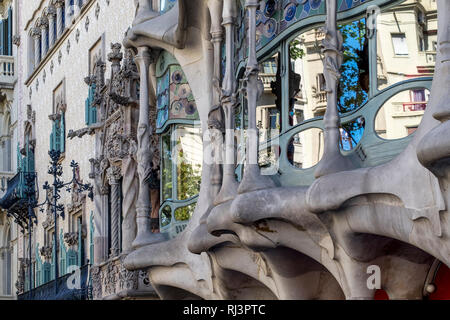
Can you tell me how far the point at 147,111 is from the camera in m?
21.5

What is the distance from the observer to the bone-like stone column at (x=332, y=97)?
14930 millimetres

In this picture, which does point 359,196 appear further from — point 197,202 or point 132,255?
point 132,255

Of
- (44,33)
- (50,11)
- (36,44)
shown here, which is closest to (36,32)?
(36,44)

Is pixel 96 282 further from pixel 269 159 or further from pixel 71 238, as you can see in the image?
pixel 269 159

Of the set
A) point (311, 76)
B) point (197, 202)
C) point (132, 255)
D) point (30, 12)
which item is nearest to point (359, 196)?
point (311, 76)

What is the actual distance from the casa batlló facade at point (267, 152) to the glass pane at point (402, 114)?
2 centimetres

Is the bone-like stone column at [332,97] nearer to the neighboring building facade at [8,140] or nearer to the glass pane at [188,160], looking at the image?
the glass pane at [188,160]

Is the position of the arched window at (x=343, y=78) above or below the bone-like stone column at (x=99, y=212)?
above

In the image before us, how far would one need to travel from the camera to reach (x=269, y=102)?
1739 cm

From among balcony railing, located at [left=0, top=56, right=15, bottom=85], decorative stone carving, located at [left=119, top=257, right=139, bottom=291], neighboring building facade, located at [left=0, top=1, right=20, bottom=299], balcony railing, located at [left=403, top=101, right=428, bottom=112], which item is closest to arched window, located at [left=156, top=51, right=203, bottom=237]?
decorative stone carving, located at [left=119, top=257, right=139, bottom=291]

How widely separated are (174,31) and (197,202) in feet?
9.19

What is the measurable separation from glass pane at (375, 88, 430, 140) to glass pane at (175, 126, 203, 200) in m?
5.79

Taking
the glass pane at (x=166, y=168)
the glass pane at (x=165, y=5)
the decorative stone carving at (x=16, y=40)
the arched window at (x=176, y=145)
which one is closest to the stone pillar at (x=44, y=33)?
the decorative stone carving at (x=16, y=40)

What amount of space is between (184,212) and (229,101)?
3305 millimetres
